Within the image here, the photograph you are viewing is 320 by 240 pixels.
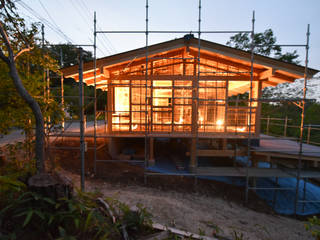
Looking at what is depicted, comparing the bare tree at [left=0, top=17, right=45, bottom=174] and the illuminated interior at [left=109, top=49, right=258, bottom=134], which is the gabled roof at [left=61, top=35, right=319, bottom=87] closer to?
the illuminated interior at [left=109, top=49, right=258, bottom=134]

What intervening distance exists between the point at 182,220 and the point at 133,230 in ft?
5.01

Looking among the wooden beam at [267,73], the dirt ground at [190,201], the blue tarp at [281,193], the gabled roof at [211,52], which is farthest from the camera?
the wooden beam at [267,73]

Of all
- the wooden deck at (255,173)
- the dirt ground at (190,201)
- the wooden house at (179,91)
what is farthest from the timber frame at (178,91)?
the dirt ground at (190,201)

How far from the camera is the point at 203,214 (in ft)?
15.2

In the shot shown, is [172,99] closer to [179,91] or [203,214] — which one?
[179,91]

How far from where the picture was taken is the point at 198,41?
6.66 meters

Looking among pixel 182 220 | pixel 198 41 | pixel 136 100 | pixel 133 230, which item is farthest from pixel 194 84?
pixel 133 230

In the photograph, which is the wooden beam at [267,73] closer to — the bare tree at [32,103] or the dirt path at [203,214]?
the dirt path at [203,214]

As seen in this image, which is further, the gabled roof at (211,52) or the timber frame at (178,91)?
the timber frame at (178,91)

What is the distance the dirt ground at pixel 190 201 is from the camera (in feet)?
13.3

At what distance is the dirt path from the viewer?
12.9ft

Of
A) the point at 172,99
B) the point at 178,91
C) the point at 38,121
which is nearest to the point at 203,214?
the point at 38,121

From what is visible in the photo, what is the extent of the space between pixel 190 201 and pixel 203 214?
854 mm

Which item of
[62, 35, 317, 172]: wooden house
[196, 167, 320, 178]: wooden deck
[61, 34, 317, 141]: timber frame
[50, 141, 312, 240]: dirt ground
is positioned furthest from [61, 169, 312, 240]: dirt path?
[61, 34, 317, 141]: timber frame
